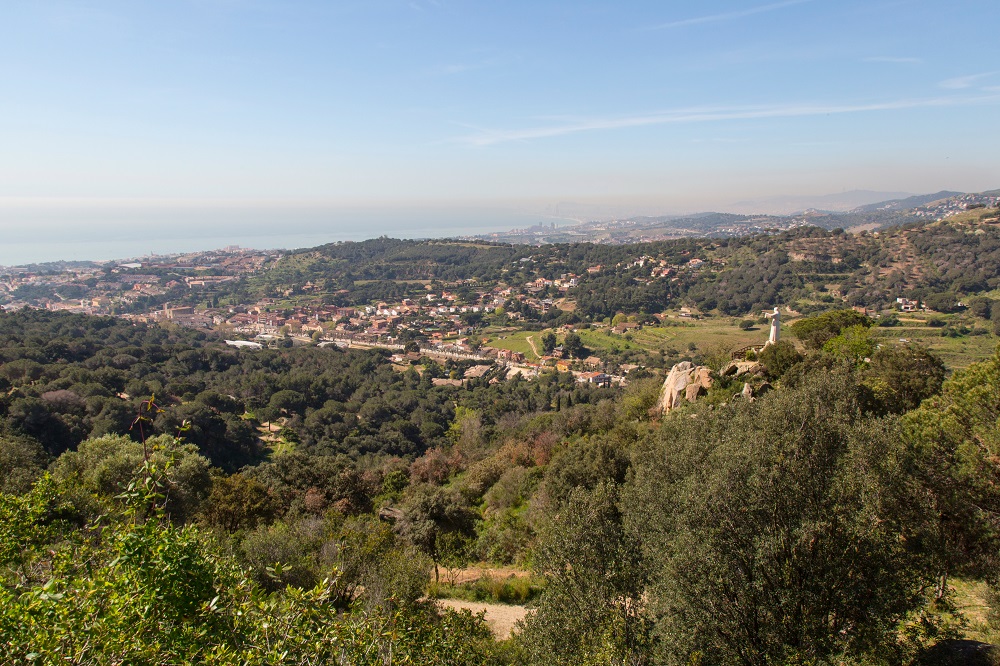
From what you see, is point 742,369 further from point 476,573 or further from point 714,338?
point 714,338

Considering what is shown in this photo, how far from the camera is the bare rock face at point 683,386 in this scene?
19.6 m

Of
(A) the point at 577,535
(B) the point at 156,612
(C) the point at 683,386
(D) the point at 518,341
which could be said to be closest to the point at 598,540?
(A) the point at 577,535

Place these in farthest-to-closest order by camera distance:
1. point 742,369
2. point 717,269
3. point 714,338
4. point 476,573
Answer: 1. point 717,269
2. point 714,338
3. point 742,369
4. point 476,573

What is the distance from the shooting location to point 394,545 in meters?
12.7

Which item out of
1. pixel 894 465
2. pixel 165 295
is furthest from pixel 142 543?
pixel 165 295

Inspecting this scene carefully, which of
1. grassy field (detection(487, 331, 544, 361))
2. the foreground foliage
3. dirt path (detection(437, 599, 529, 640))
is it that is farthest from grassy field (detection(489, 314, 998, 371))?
the foreground foliage

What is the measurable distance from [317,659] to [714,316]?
6915cm

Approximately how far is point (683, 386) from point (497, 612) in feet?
42.2

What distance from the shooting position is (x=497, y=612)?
36.3 ft

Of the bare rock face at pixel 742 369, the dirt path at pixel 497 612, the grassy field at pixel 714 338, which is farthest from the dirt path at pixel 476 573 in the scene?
the grassy field at pixel 714 338

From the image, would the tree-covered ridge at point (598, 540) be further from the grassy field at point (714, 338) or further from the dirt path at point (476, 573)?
the grassy field at point (714, 338)

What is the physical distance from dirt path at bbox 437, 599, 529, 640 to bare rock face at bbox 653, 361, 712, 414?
435 inches

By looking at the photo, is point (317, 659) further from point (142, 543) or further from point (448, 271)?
point (448, 271)

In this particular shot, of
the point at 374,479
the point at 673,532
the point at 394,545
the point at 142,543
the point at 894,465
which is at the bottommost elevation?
the point at 374,479
